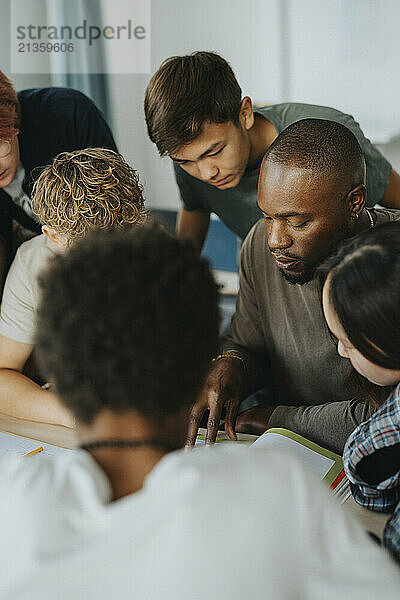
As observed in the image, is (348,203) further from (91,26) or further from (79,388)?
(91,26)

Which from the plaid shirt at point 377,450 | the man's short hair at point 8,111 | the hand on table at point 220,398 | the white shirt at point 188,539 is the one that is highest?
the man's short hair at point 8,111

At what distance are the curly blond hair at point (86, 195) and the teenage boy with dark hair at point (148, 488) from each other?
1.86 ft

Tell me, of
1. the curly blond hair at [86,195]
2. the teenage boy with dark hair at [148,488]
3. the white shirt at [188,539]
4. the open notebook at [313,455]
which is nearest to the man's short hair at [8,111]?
the curly blond hair at [86,195]

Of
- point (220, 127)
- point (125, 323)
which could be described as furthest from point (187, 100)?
point (125, 323)

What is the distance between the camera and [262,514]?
588 mm

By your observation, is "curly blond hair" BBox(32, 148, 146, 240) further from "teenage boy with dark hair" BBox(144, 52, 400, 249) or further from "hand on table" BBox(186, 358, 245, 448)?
"hand on table" BBox(186, 358, 245, 448)

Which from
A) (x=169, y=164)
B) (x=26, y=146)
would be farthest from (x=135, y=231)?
Answer: (x=169, y=164)

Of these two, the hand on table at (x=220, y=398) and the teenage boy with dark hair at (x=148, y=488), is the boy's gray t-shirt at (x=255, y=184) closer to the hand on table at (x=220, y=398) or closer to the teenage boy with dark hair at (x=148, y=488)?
the hand on table at (x=220, y=398)

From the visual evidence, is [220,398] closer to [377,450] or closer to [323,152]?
[377,450]

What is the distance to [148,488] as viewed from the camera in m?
0.59

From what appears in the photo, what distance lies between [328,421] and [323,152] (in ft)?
1.63

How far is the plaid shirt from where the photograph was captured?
914mm

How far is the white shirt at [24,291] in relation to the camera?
1.30 metres

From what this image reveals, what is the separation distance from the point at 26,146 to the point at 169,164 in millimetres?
2463
